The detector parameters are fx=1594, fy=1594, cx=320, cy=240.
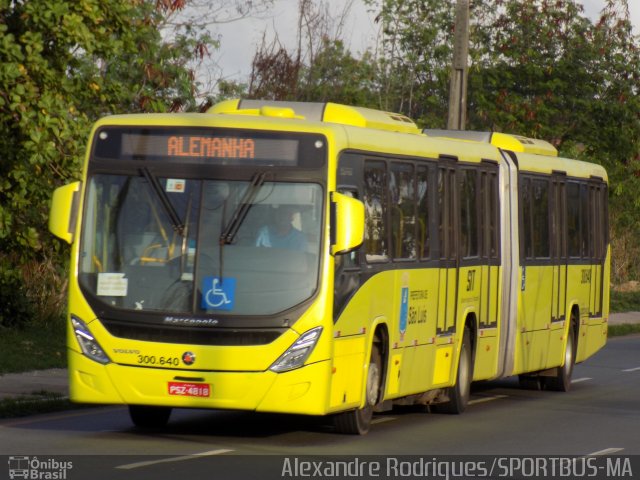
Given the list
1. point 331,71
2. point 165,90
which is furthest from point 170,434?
point 331,71

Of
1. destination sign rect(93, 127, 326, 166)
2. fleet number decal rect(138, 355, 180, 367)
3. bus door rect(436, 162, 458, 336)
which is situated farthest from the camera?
bus door rect(436, 162, 458, 336)

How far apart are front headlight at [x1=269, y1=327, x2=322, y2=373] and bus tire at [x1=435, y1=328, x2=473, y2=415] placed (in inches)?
161

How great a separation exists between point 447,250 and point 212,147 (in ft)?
12.3

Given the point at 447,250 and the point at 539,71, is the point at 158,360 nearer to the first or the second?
the point at 447,250

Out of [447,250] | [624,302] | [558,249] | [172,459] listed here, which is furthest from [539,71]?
[172,459]

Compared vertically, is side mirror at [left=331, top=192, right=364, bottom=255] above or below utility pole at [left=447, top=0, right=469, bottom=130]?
below

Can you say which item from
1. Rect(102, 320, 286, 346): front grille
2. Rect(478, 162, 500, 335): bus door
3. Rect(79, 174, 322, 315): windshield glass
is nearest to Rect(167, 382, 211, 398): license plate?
Rect(102, 320, 286, 346): front grille

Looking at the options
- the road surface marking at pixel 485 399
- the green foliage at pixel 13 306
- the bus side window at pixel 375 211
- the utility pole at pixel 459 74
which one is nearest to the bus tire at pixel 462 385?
the road surface marking at pixel 485 399

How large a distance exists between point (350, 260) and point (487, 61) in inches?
988

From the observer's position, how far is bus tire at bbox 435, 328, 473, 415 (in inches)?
655

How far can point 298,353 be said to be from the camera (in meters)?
12.7

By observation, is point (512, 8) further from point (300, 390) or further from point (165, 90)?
point (300, 390)

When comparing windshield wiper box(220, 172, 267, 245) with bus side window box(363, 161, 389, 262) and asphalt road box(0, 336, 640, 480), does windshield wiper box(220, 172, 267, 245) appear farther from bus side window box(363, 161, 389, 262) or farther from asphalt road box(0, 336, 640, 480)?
asphalt road box(0, 336, 640, 480)

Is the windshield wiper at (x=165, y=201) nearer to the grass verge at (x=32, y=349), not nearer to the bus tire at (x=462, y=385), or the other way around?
the bus tire at (x=462, y=385)
